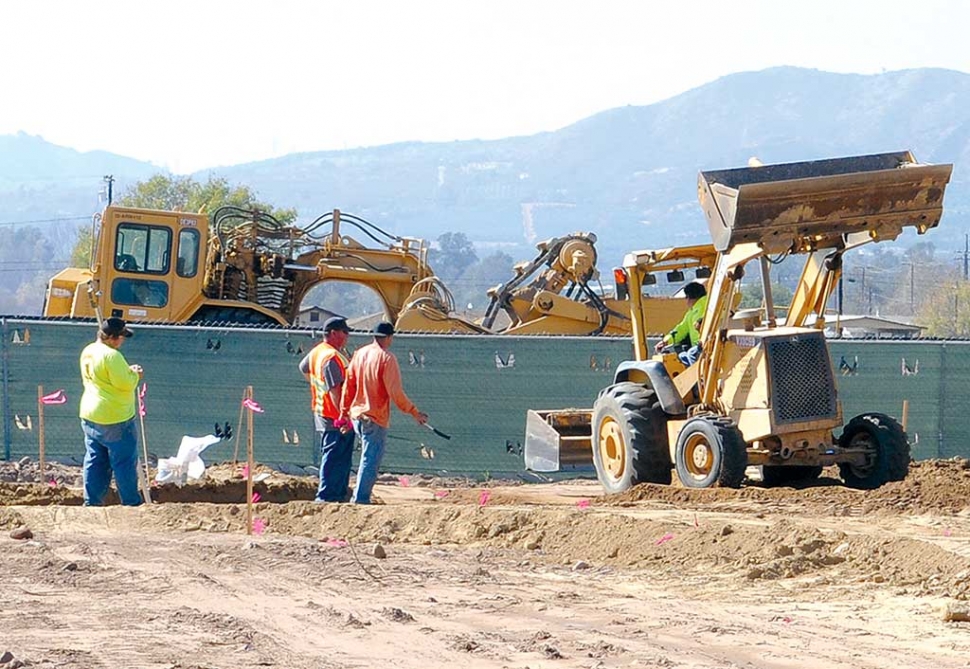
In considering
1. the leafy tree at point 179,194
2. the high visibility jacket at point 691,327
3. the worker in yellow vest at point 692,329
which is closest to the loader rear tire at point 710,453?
the worker in yellow vest at point 692,329

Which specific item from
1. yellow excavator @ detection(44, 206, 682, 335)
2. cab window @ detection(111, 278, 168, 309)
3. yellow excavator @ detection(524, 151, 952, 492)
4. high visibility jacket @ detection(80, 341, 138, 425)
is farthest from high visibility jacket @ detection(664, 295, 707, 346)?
cab window @ detection(111, 278, 168, 309)

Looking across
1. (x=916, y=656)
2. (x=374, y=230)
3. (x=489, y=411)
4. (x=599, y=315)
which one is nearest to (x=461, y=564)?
(x=916, y=656)

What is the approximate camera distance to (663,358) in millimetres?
15367

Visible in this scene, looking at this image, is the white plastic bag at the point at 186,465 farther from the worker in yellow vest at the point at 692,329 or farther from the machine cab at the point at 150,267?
the machine cab at the point at 150,267

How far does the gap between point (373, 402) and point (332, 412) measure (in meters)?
0.63

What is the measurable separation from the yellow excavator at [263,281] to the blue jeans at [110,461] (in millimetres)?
9665

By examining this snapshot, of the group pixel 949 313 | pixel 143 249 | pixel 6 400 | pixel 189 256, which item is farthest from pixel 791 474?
pixel 949 313

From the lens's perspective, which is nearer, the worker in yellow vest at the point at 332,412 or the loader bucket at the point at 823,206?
the loader bucket at the point at 823,206

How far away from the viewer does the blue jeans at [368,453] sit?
44.5ft

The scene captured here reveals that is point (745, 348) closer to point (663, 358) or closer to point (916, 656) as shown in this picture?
point (663, 358)

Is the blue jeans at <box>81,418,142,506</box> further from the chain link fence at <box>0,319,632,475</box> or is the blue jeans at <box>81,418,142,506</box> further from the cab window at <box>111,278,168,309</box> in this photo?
the cab window at <box>111,278,168,309</box>

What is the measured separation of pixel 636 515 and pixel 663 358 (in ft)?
9.34

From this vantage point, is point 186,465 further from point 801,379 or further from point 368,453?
point 801,379

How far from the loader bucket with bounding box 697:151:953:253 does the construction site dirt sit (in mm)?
2212
